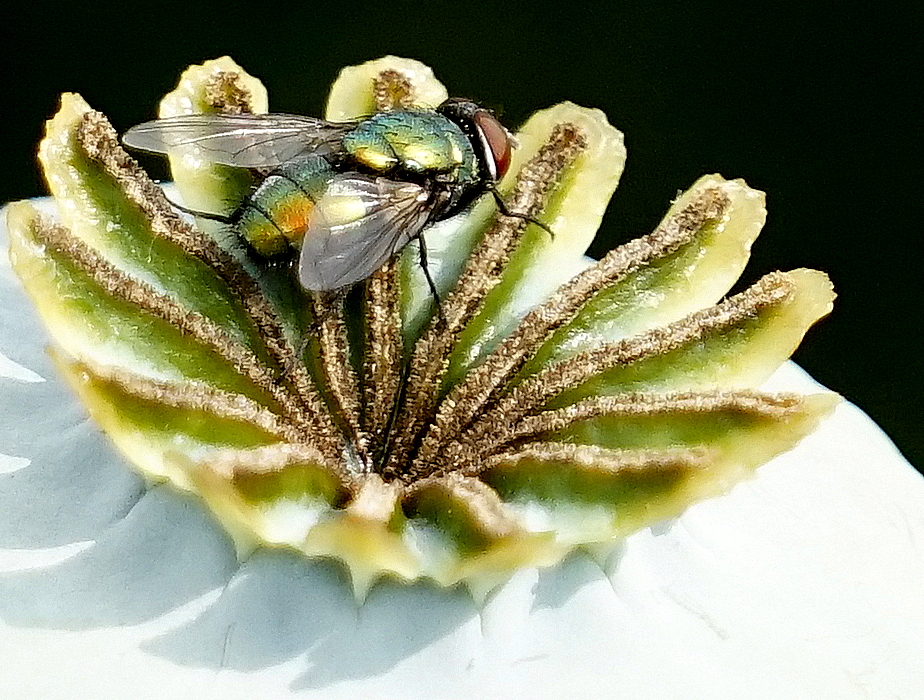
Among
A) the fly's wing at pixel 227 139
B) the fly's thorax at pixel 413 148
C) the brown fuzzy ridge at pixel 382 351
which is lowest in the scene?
the brown fuzzy ridge at pixel 382 351

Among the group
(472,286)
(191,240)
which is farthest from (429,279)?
(191,240)

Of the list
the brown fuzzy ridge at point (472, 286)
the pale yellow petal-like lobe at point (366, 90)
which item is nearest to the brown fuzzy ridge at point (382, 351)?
the brown fuzzy ridge at point (472, 286)

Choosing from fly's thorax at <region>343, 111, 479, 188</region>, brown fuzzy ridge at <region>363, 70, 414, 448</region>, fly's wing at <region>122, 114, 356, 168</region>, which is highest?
fly's thorax at <region>343, 111, 479, 188</region>

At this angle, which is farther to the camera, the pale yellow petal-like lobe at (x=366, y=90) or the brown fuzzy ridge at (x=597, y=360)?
the pale yellow petal-like lobe at (x=366, y=90)

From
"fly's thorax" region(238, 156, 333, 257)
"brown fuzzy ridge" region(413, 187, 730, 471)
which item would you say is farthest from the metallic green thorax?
"brown fuzzy ridge" region(413, 187, 730, 471)

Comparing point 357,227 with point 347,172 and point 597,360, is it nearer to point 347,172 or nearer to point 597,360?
point 347,172

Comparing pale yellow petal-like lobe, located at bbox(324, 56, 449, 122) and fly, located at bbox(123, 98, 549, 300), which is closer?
fly, located at bbox(123, 98, 549, 300)

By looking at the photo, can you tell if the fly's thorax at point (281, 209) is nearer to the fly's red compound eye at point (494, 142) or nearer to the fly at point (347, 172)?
the fly at point (347, 172)

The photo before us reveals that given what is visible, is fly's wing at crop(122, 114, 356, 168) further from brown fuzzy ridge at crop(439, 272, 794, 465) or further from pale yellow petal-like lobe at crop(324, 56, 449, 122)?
brown fuzzy ridge at crop(439, 272, 794, 465)
